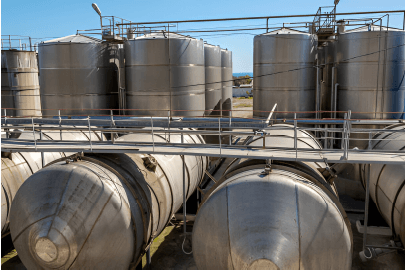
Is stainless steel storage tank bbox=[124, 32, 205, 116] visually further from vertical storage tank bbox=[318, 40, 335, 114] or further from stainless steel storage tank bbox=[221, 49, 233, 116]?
stainless steel storage tank bbox=[221, 49, 233, 116]

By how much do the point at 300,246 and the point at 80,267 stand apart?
456 cm

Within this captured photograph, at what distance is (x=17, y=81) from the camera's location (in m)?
25.6

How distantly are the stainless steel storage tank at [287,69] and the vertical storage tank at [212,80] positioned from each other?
14.7 ft

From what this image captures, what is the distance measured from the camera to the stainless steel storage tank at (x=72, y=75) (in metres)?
17.8

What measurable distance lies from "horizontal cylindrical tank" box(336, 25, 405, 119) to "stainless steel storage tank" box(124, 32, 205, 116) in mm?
7631

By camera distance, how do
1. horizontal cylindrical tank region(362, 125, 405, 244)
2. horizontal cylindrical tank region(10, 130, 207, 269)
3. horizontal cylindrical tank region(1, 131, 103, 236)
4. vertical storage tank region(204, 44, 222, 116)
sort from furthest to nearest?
vertical storage tank region(204, 44, 222, 116)
horizontal cylindrical tank region(1, 131, 103, 236)
horizontal cylindrical tank region(362, 125, 405, 244)
horizontal cylindrical tank region(10, 130, 207, 269)

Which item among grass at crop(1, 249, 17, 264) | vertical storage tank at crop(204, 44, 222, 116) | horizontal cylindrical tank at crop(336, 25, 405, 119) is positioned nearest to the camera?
grass at crop(1, 249, 17, 264)

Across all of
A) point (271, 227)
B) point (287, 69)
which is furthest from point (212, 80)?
point (271, 227)

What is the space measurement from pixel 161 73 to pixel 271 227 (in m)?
12.1

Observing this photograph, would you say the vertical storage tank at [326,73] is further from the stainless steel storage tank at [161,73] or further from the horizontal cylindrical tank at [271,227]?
the horizontal cylindrical tank at [271,227]

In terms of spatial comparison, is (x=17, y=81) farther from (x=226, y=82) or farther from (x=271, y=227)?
(x=271, y=227)

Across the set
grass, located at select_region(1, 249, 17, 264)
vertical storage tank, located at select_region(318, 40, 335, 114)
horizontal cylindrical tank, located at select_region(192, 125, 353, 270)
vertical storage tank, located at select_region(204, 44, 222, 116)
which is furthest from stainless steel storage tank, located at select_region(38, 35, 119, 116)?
horizontal cylindrical tank, located at select_region(192, 125, 353, 270)

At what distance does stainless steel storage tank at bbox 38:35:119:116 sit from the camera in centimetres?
1777

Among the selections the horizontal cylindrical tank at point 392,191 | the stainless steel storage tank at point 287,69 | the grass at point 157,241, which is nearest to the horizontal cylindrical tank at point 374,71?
the stainless steel storage tank at point 287,69
